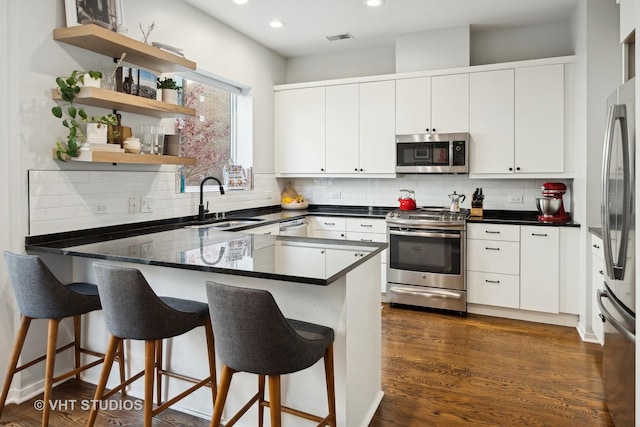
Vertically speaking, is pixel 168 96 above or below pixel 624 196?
above

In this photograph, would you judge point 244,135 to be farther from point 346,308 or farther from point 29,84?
point 346,308

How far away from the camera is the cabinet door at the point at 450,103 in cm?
429

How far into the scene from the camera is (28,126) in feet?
8.06

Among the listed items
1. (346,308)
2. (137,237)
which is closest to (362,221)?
(137,237)

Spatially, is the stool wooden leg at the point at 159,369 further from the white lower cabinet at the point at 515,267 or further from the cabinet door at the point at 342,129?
the cabinet door at the point at 342,129

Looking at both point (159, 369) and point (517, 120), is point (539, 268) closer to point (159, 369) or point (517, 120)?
point (517, 120)

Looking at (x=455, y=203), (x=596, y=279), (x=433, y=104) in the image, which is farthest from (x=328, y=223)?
(x=596, y=279)

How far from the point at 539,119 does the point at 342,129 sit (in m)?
2.00

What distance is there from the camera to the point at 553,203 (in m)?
3.90

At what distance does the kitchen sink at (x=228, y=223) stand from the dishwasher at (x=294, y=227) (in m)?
0.26

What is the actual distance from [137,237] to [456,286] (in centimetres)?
287

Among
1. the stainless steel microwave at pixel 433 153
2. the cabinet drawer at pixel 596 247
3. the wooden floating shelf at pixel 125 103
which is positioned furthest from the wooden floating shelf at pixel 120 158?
the cabinet drawer at pixel 596 247

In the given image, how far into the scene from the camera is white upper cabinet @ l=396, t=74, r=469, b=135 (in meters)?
4.30

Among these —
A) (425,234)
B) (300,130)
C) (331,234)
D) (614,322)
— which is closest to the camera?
(614,322)
